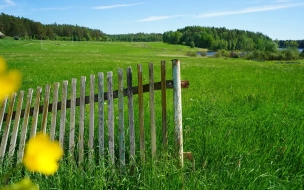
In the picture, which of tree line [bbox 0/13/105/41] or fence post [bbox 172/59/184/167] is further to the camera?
tree line [bbox 0/13/105/41]

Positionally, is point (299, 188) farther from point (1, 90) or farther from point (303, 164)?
point (1, 90)

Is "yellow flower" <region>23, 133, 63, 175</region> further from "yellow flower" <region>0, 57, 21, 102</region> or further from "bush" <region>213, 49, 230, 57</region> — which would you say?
"bush" <region>213, 49, 230, 57</region>

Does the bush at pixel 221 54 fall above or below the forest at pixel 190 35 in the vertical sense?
below

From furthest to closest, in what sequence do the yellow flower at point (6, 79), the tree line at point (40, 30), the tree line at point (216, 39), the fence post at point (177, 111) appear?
the tree line at point (216, 39) → the tree line at point (40, 30) → the fence post at point (177, 111) → the yellow flower at point (6, 79)

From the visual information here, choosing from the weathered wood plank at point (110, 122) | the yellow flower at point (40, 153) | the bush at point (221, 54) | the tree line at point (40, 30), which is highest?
the tree line at point (40, 30)

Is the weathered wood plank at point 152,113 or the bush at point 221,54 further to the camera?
the bush at point 221,54

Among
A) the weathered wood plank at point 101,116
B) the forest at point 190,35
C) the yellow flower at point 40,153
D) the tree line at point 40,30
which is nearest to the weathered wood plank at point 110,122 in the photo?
the weathered wood plank at point 101,116

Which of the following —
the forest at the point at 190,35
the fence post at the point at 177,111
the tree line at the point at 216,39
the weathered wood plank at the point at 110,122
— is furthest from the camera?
the tree line at the point at 216,39

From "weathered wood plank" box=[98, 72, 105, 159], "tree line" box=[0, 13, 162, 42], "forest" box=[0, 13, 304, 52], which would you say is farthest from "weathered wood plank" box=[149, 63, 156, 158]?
"forest" box=[0, 13, 304, 52]

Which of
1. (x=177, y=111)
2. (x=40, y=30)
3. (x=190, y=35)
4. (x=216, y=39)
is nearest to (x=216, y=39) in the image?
(x=216, y=39)

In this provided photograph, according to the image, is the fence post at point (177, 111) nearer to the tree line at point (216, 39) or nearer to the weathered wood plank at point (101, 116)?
the weathered wood plank at point (101, 116)

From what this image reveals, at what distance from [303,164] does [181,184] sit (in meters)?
1.75

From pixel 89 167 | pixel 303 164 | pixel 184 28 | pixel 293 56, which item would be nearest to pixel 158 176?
pixel 89 167

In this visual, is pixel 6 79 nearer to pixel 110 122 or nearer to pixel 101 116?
pixel 110 122
